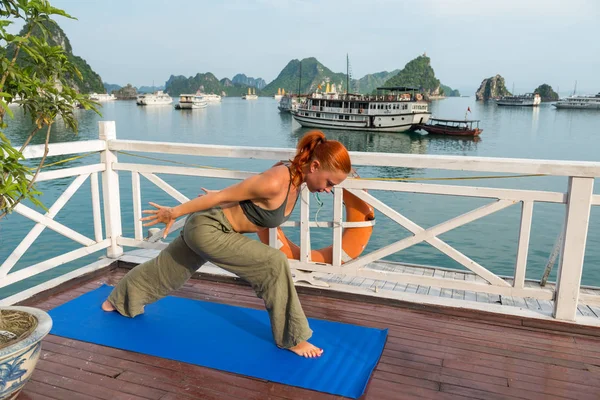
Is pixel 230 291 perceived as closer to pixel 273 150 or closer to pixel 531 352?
pixel 273 150

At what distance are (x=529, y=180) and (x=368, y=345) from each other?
2299cm

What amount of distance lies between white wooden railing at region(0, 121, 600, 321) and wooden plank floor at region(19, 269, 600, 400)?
331 mm

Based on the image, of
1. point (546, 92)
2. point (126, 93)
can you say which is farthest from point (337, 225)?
point (546, 92)

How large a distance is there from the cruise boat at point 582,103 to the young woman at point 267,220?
108m

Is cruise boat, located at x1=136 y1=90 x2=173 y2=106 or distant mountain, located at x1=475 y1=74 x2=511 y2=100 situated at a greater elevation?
distant mountain, located at x1=475 y1=74 x2=511 y2=100

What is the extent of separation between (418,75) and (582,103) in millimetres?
73098

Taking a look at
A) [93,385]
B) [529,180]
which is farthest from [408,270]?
[529,180]

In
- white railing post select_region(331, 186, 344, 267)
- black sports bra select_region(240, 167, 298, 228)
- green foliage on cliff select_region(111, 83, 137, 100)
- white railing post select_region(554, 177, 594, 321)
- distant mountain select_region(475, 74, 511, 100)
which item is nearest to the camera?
black sports bra select_region(240, 167, 298, 228)

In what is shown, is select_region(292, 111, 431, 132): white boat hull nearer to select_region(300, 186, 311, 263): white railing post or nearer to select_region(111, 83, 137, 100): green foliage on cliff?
select_region(300, 186, 311, 263): white railing post

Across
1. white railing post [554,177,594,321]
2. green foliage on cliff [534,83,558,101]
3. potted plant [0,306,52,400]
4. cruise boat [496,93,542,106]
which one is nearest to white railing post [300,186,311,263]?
white railing post [554,177,594,321]

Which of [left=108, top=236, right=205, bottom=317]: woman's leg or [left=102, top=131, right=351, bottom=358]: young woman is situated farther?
[left=108, top=236, right=205, bottom=317]: woman's leg

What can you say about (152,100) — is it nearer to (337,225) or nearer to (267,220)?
(337,225)

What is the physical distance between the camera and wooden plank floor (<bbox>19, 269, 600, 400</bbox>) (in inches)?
97.4

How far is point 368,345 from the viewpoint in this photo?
2941mm
